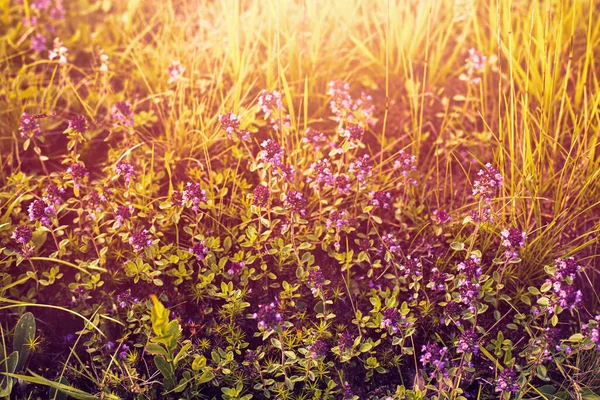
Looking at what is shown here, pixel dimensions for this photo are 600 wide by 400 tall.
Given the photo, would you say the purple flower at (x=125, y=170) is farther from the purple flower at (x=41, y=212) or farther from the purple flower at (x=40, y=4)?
the purple flower at (x=40, y=4)

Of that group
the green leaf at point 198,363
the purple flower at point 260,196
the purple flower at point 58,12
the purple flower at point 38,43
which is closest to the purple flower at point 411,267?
the purple flower at point 260,196

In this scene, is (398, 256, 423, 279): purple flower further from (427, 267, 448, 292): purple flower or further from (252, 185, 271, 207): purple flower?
(252, 185, 271, 207): purple flower

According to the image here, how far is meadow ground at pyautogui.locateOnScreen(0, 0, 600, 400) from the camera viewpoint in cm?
223

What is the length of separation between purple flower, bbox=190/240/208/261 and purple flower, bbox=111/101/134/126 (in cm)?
75

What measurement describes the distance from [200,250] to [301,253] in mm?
462

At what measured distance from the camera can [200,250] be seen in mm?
2402

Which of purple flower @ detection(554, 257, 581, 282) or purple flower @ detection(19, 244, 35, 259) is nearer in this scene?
purple flower @ detection(554, 257, 581, 282)

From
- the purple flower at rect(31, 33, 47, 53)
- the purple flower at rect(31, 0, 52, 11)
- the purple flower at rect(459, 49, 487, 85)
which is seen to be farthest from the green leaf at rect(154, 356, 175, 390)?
the purple flower at rect(31, 0, 52, 11)

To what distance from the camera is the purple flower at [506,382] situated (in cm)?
213

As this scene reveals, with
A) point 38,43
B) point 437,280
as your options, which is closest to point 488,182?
point 437,280

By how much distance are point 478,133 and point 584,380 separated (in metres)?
1.27

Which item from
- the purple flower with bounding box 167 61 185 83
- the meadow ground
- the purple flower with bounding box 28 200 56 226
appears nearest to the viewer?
the meadow ground

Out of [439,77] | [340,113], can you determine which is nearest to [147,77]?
[340,113]

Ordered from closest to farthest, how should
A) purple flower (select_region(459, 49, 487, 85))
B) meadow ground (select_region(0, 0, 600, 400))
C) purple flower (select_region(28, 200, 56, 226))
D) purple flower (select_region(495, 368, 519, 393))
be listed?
purple flower (select_region(495, 368, 519, 393)) < meadow ground (select_region(0, 0, 600, 400)) < purple flower (select_region(28, 200, 56, 226)) < purple flower (select_region(459, 49, 487, 85))
